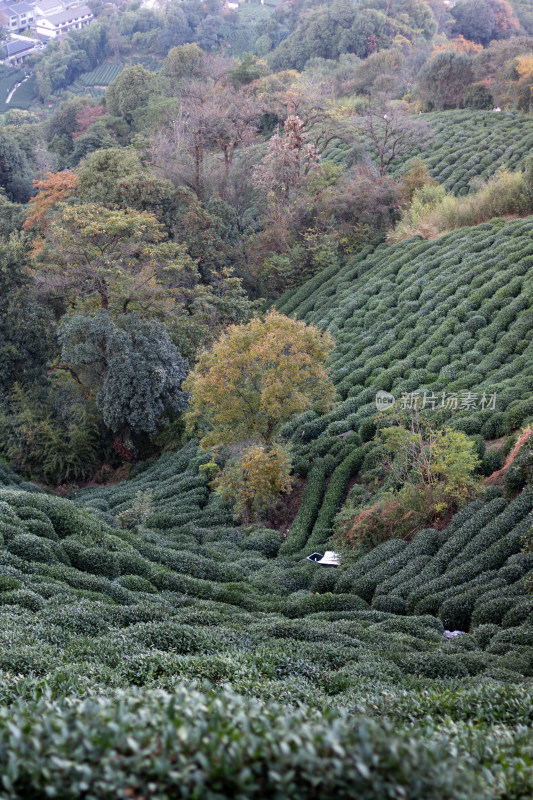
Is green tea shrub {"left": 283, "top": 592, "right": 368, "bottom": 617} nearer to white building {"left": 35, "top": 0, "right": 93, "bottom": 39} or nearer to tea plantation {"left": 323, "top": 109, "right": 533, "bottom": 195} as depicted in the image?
tea plantation {"left": 323, "top": 109, "right": 533, "bottom": 195}

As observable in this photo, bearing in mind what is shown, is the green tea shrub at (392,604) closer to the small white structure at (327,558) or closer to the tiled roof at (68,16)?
the small white structure at (327,558)

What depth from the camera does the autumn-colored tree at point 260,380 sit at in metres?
15.6

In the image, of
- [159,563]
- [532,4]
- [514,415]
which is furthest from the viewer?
[532,4]

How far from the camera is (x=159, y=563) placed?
12.6 metres

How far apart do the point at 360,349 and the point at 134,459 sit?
32.9 feet

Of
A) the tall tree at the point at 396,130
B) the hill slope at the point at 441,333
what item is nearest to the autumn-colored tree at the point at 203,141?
the tall tree at the point at 396,130

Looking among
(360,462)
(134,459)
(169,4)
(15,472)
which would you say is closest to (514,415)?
(360,462)

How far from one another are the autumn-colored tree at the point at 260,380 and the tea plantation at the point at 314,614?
97.0 inches

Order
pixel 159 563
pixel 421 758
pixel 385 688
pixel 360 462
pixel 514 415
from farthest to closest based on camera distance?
pixel 360 462 < pixel 514 415 < pixel 159 563 < pixel 385 688 < pixel 421 758

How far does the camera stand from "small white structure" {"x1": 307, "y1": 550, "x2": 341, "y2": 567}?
14008 millimetres

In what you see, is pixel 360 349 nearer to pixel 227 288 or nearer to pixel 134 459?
pixel 227 288
